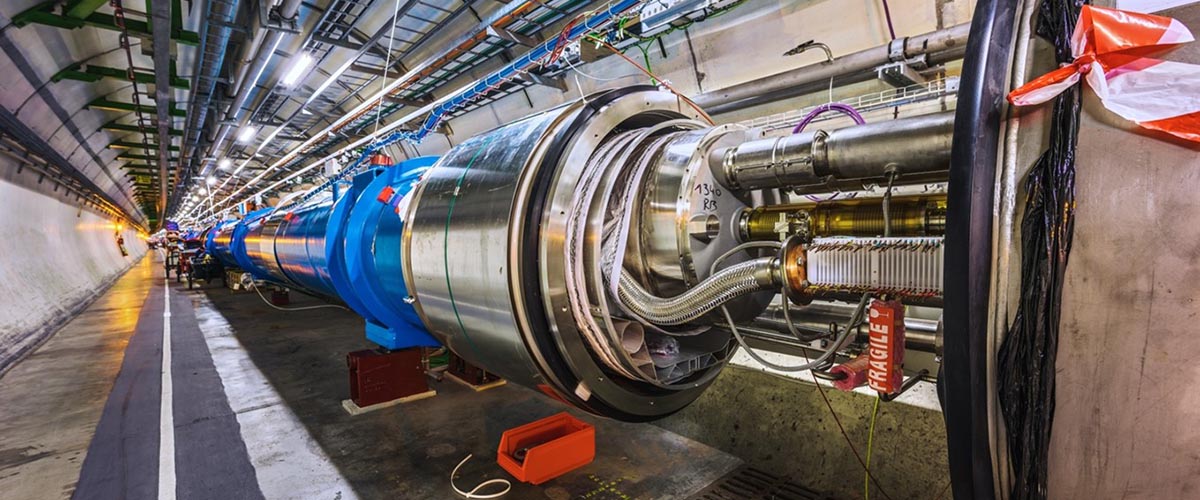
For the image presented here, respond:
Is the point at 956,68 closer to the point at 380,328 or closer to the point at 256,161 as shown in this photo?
the point at 380,328

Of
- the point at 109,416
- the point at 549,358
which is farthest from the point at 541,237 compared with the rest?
the point at 109,416

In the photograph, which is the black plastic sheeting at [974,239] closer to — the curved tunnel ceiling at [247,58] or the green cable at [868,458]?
the green cable at [868,458]

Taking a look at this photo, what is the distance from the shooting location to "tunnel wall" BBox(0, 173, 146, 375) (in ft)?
15.5

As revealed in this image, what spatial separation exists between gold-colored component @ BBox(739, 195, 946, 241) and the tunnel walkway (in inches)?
49.4

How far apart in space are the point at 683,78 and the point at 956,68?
1759mm

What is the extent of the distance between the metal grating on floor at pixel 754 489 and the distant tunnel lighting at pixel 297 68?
4031mm

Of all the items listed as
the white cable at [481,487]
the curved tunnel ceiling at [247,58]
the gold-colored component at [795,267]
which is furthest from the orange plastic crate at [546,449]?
the curved tunnel ceiling at [247,58]

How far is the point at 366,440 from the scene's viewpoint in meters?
2.46

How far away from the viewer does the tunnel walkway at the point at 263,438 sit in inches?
82.1

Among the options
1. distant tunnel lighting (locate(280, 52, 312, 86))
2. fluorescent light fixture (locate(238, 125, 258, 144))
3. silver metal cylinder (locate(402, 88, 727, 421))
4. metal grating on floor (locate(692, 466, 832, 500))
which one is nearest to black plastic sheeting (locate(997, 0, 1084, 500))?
silver metal cylinder (locate(402, 88, 727, 421))

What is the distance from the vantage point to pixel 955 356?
71cm

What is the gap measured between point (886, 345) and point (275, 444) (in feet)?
8.59

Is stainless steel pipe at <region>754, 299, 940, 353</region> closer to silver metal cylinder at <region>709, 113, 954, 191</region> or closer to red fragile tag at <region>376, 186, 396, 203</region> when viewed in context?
silver metal cylinder at <region>709, 113, 954, 191</region>

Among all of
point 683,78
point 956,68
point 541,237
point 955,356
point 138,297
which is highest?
point 683,78
